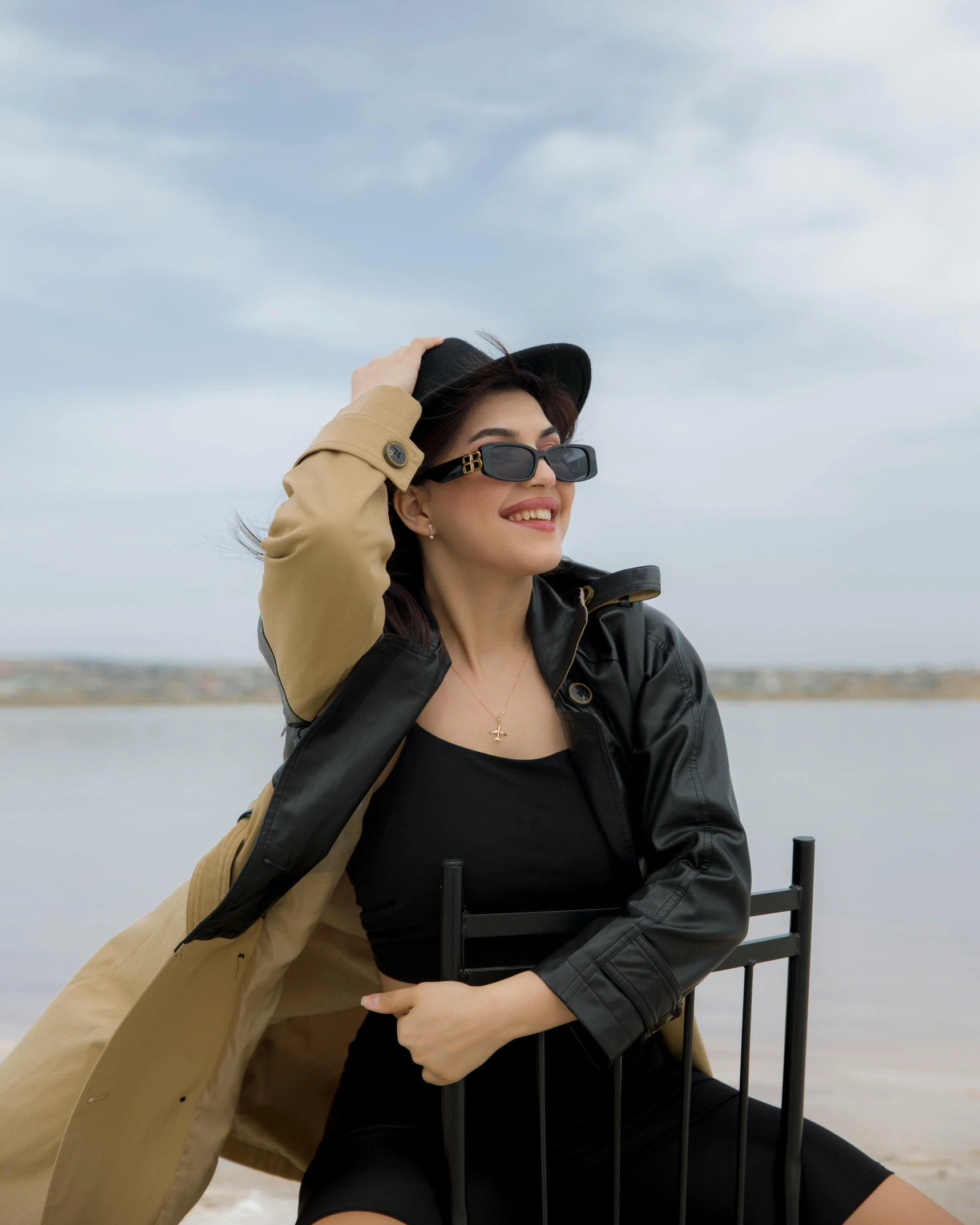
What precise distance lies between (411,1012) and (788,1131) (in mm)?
495

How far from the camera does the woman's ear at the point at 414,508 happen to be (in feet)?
4.32

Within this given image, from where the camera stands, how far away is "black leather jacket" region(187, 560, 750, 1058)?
42.4 inches

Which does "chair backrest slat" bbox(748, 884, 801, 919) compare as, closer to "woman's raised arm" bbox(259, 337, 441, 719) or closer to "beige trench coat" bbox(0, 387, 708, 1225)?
"beige trench coat" bbox(0, 387, 708, 1225)

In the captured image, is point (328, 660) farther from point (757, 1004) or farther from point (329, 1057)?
point (757, 1004)

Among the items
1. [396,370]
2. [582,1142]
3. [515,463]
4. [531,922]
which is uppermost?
[396,370]

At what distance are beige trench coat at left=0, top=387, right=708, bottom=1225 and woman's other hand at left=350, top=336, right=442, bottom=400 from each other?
0.16 ft

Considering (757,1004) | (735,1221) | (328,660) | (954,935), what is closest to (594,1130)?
(735,1221)

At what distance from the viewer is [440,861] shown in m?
1.21

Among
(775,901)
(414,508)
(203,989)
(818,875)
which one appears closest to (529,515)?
(414,508)

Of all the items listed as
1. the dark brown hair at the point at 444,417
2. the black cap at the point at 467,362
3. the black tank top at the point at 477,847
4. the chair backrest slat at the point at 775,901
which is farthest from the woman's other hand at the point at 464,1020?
the black cap at the point at 467,362

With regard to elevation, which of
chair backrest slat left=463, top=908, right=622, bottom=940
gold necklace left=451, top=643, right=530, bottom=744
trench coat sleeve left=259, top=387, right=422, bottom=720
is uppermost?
trench coat sleeve left=259, top=387, right=422, bottom=720

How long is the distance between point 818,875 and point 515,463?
3.43 metres

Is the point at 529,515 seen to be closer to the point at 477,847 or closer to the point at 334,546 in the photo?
the point at 334,546

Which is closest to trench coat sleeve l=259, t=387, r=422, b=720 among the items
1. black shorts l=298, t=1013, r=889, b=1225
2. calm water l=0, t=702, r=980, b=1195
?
calm water l=0, t=702, r=980, b=1195
